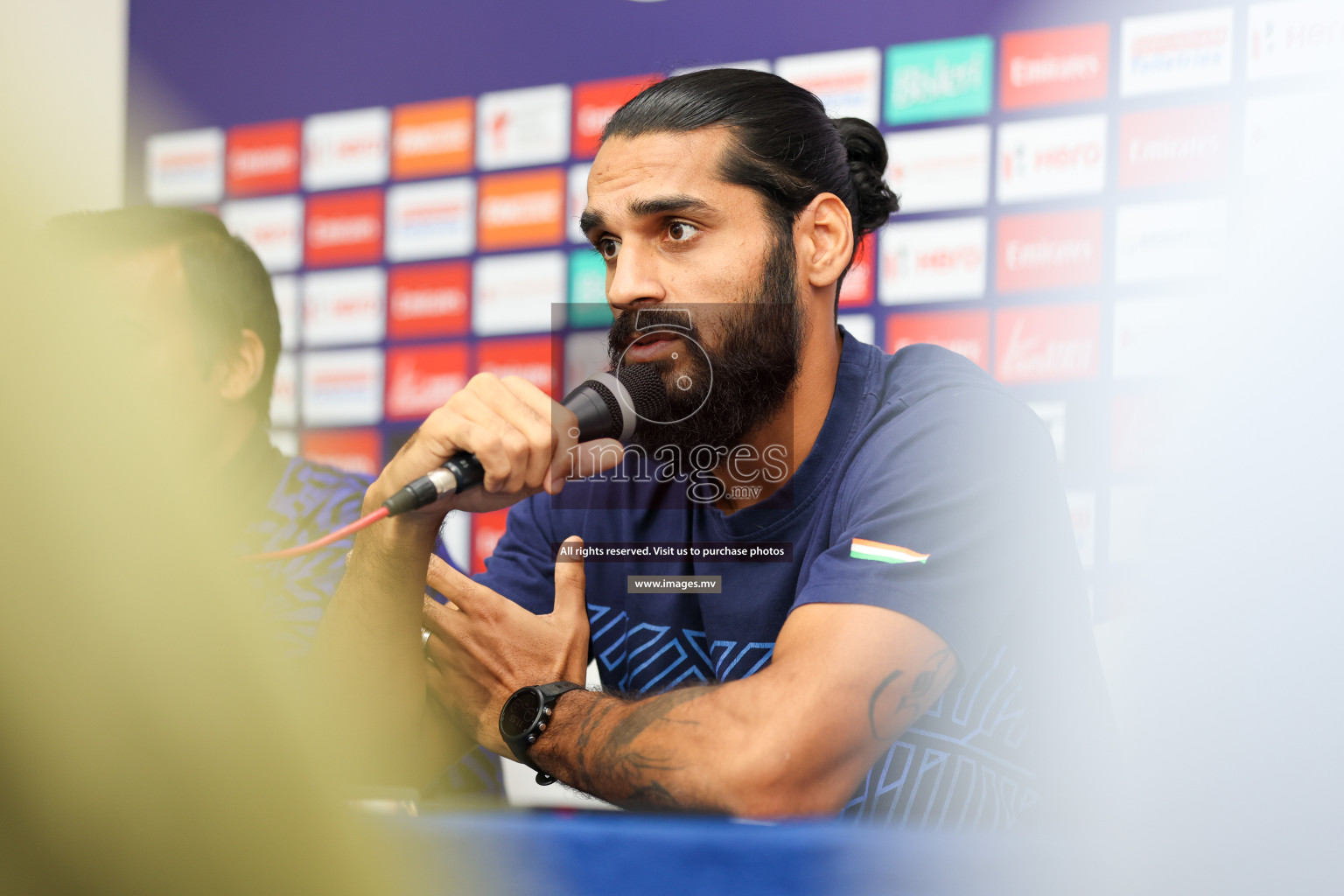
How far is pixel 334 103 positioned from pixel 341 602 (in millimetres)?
2103

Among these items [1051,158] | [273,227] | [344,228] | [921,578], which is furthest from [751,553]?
[273,227]

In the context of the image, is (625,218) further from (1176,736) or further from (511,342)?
(511,342)

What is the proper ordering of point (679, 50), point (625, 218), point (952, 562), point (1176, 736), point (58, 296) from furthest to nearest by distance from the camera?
point (679, 50) → point (625, 218) → point (952, 562) → point (1176, 736) → point (58, 296)

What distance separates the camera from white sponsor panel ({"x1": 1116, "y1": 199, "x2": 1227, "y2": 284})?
6.81 feet

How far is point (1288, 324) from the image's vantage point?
26cm

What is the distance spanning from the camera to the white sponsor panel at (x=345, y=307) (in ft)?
9.13

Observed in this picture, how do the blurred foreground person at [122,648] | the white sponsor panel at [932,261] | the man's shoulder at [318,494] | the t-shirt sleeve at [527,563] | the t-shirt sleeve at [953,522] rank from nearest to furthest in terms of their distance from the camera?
1. the blurred foreground person at [122,648]
2. the t-shirt sleeve at [953,522]
3. the t-shirt sleeve at [527,563]
4. the man's shoulder at [318,494]
5. the white sponsor panel at [932,261]

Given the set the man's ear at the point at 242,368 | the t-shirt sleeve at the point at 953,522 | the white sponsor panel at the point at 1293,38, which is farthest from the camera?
the white sponsor panel at the point at 1293,38

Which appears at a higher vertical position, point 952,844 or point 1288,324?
point 1288,324

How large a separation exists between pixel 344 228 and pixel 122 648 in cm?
289

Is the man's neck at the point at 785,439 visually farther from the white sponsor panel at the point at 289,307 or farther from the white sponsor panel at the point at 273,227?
the white sponsor panel at the point at 273,227

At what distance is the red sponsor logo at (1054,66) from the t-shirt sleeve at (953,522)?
1.37 meters

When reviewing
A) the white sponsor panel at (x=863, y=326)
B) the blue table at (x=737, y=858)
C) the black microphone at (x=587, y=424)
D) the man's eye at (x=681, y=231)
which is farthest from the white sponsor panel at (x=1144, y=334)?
the blue table at (x=737, y=858)

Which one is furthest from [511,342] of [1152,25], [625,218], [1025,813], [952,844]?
[952,844]
